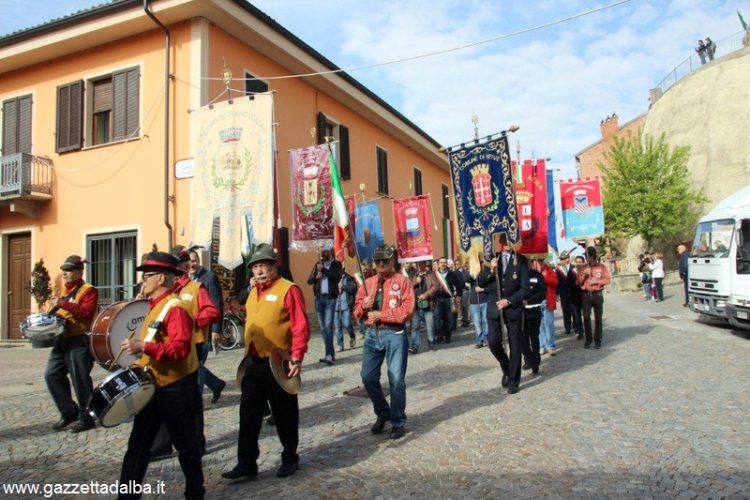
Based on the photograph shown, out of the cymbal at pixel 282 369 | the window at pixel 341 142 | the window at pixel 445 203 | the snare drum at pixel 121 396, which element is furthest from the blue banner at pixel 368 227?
the window at pixel 445 203

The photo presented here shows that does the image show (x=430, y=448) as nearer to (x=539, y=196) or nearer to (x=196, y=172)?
(x=196, y=172)

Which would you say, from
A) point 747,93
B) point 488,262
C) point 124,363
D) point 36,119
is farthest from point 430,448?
point 747,93

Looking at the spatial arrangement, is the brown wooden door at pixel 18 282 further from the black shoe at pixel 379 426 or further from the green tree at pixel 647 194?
the green tree at pixel 647 194

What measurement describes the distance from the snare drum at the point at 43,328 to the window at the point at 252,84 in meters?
9.42

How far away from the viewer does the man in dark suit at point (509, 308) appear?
279 inches

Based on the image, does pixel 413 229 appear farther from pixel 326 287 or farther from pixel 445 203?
pixel 445 203

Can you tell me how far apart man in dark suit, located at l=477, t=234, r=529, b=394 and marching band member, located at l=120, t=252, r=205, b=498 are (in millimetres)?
4485

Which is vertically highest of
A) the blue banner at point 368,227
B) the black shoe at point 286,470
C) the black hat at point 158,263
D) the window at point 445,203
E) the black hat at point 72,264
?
the window at point 445,203

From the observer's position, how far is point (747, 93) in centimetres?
3884

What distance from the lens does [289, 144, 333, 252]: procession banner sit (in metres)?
11.5

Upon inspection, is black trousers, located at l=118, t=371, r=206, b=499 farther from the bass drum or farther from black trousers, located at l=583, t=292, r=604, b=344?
black trousers, located at l=583, t=292, r=604, b=344

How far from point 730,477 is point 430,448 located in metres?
2.27

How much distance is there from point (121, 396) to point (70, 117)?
13.2 metres

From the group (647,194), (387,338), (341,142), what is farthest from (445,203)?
(387,338)
